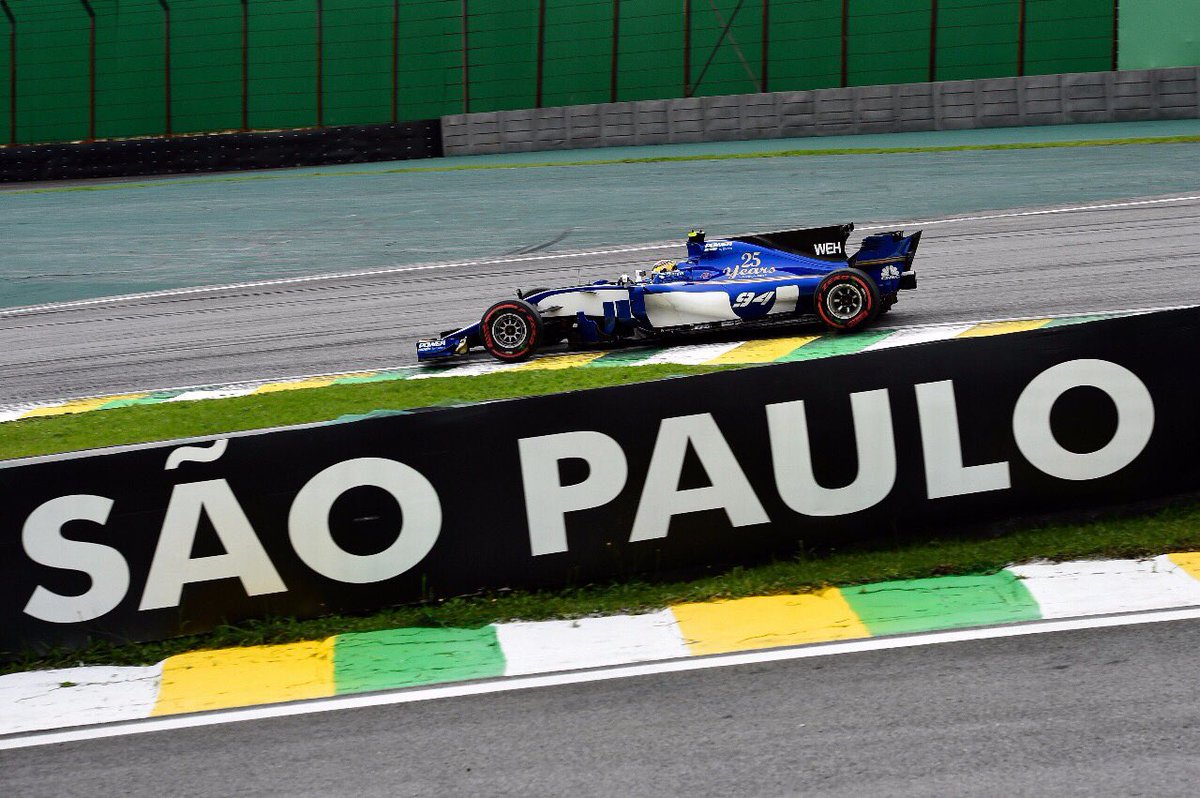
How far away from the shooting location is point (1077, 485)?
657 centimetres

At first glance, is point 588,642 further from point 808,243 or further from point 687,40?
point 687,40

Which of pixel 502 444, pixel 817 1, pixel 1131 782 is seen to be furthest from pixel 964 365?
pixel 817 1

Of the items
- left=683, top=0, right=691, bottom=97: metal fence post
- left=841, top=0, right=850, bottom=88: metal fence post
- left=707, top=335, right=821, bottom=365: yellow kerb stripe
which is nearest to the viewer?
left=707, top=335, right=821, bottom=365: yellow kerb stripe

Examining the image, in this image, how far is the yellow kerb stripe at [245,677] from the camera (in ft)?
17.9

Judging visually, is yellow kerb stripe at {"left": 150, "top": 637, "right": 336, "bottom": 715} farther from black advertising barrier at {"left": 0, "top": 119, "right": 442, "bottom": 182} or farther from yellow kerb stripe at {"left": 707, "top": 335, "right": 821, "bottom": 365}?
black advertising barrier at {"left": 0, "top": 119, "right": 442, "bottom": 182}

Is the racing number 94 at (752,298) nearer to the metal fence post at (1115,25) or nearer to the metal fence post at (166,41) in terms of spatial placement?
the metal fence post at (1115,25)

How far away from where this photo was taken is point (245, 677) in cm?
572

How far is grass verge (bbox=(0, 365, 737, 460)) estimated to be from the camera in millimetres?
10227

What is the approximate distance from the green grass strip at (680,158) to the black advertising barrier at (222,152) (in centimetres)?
139

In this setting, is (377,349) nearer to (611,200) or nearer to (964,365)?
(964,365)

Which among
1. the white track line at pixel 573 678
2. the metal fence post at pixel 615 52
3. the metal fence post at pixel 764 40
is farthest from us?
the metal fence post at pixel 615 52

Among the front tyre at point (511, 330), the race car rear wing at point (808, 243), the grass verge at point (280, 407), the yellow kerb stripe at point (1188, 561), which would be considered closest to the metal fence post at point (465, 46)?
the front tyre at point (511, 330)

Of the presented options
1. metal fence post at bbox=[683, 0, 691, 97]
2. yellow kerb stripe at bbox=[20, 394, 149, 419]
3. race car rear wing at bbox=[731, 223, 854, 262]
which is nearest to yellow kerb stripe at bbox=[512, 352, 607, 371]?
race car rear wing at bbox=[731, 223, 854, 262]

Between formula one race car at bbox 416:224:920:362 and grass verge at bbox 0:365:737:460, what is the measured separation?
65 centimetres
